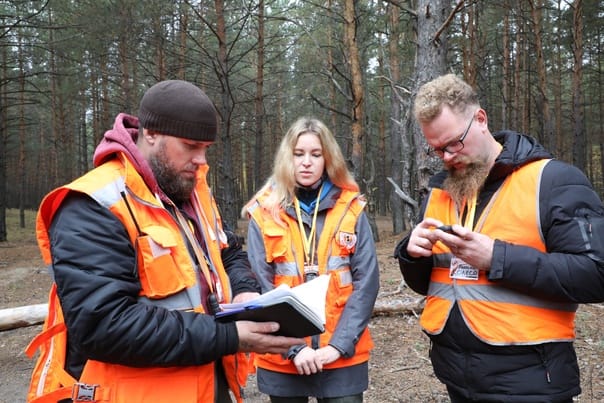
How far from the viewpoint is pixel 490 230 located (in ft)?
6.70

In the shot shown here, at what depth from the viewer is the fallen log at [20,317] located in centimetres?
524

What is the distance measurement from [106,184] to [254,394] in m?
3.23

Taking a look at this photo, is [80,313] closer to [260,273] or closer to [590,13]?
[260,273]

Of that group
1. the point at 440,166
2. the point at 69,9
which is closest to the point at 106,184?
the point at 440,166

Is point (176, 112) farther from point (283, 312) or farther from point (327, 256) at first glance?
point (327, 256)

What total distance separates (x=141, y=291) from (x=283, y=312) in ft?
1.80

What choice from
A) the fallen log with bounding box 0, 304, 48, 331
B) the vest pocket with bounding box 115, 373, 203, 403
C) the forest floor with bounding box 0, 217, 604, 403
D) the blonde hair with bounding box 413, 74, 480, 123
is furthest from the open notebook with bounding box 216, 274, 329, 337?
the fallen log with bounding box 0, 304, 48, 331

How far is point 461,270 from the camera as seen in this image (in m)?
2.10

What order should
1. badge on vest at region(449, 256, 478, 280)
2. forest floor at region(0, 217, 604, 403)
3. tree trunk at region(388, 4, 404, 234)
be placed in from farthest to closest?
1. tree trunk at region(388, 4, 404, 234)
2. forest floor at region(0, 217, 604, 403)
3. badge on vest at region(449, 256, 478, 280)

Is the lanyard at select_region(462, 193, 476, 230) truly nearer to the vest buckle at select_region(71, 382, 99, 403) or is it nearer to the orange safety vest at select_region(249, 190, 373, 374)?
the orange safety vest at select_region(249, 190, 373, 374)

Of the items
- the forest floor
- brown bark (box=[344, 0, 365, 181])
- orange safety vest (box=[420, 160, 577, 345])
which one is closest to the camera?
orange safety vest (box=[420, 160, 577, 345])

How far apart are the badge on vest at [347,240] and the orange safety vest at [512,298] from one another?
0.69 meters

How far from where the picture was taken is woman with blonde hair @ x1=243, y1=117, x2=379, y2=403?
8.22 ft

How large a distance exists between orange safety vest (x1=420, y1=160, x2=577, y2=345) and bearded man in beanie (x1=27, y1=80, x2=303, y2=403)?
0.77 meters
